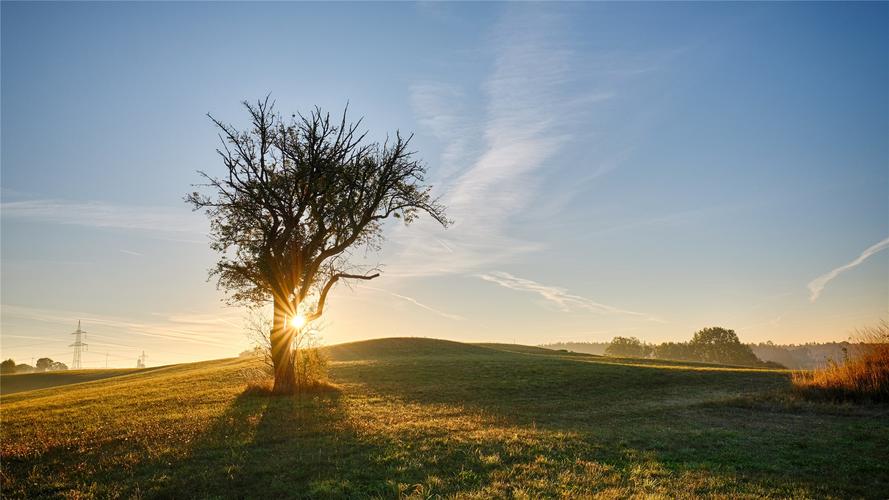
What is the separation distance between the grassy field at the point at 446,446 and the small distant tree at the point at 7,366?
13537cm

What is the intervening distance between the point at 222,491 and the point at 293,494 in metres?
1.77

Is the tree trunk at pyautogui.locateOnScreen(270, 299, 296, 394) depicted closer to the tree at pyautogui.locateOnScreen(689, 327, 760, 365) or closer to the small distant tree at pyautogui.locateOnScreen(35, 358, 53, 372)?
the tree at pyautogui.locateOnScreen(689, 327, 760, 365)

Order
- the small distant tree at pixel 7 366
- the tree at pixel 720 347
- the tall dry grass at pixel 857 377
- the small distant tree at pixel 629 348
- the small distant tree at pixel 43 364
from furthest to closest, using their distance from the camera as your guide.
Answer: the small distant tree at pixel 43 364, the small distant tree at pixel 629 348, the tree at pixel 720 347, the small distant tree at pixel 7 366, the tall dry grass at pixel 857 377

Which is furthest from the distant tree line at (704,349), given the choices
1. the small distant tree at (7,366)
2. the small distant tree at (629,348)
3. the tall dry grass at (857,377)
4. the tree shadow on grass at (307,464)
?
the small distant tree at (7,366)

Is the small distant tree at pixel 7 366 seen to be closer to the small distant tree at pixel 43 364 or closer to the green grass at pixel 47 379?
the green grass at pixel 47 379

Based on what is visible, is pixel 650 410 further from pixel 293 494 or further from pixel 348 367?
pixel 348 367

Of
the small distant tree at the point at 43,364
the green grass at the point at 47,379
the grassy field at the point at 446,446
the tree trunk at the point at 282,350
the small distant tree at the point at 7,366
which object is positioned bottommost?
the small distant tree at the point at 43,364

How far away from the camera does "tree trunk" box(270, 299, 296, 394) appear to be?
25578 millimetres

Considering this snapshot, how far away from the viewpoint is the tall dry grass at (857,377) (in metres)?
20.4

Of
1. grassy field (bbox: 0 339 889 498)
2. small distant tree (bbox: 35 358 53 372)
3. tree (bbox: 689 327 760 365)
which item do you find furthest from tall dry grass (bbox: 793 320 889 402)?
small distant tree (bbox: 35 358 53 372)

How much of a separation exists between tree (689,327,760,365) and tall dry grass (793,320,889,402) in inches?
4906

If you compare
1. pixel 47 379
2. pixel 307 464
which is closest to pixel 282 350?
pixel 307 464

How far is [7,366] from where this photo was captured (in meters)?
121

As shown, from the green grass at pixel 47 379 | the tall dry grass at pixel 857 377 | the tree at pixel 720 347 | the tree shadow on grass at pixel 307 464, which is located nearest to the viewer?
the tree shadow on grass at pixel 307 464
